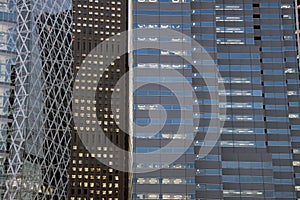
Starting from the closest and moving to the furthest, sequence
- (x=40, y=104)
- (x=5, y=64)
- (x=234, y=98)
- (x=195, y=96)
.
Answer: (x=5, y=64)
(x=40, y=104)
(x=195, y=96)
(x=234, y=98)

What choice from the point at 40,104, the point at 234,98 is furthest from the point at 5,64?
the point at 234,98

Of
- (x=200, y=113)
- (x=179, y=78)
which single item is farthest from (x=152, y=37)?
(x=200, y=113)

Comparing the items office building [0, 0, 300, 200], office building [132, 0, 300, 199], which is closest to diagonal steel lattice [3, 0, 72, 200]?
office building [0, 0, 300, 200]

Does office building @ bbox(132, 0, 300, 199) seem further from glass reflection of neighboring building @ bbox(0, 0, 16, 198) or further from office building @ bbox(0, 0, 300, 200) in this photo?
glass reflection of neighboring building @ bbox(0, 0, 16, 198)

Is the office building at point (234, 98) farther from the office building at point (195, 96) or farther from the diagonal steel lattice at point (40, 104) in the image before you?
the diagonal steel lattice at point (40, 104)

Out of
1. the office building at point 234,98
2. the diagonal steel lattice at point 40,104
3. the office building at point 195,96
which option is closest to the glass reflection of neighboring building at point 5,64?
the diagonal steel lattice at point 40,104

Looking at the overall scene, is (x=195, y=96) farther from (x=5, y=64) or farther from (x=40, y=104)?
(x=5, y=64)

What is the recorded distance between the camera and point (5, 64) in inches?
3745

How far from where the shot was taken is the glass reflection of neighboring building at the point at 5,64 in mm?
91312

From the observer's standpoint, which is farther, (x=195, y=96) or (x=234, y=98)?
(x=234, y=98)

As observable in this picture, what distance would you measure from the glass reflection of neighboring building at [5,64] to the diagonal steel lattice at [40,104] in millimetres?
947

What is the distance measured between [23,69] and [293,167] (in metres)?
74.9

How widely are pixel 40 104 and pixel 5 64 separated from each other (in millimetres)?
10405

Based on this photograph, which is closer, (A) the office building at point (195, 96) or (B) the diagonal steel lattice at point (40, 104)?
(B) the diagonal steel lattice at point (40, 104)
